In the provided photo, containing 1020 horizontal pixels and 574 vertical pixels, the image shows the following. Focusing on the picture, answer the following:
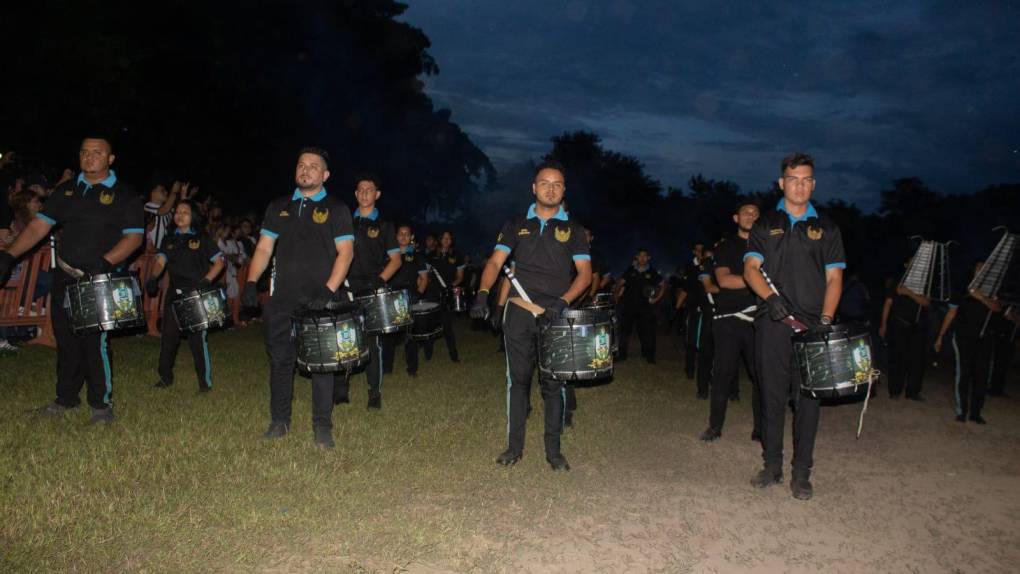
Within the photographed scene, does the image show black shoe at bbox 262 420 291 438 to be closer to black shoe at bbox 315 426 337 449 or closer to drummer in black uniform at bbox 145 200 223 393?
black shoe at bbox 315 426 337 449

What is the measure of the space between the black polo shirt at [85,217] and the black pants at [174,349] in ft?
5.94

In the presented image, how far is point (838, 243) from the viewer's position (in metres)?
6.08

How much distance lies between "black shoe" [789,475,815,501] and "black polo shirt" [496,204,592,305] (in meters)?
2.38

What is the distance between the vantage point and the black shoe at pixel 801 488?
6.04 meters

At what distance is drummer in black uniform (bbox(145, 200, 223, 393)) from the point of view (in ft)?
28.3

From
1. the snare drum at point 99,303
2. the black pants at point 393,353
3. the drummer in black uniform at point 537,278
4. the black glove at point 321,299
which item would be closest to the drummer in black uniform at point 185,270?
the snare drum at point 99,303

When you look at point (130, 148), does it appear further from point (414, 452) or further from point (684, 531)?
point (684, 531)

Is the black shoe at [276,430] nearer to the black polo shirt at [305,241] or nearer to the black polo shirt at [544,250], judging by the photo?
the black polo shirt at [305,241]

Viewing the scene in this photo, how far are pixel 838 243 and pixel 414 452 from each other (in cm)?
389

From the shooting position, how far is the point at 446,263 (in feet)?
48.4

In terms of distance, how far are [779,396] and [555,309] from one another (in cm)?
197

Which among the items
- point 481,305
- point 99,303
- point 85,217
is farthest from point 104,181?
point 481,305

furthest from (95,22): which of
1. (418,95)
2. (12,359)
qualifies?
(418,95)

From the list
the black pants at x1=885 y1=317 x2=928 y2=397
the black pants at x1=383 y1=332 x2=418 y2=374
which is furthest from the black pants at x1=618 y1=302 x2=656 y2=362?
the black pants at x1=383 y1=332 x2=418 y2=374
